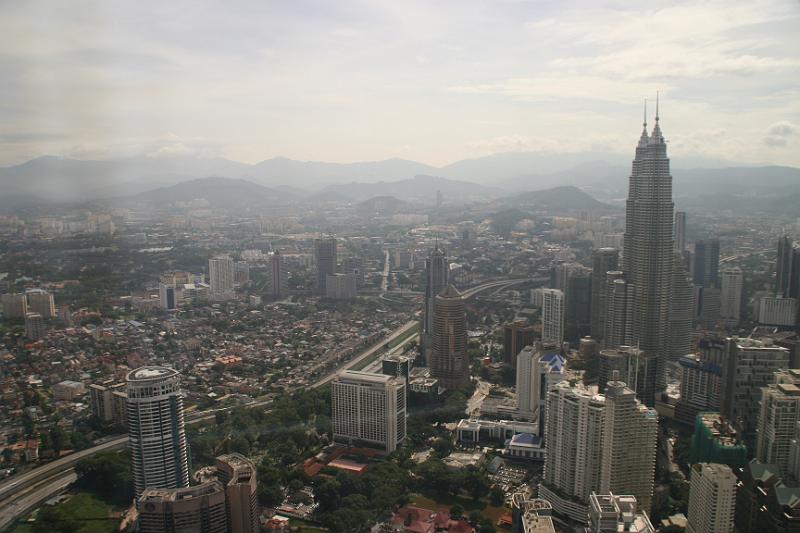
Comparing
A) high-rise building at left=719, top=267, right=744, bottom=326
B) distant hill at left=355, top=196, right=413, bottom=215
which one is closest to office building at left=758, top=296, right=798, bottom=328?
high-rise building at left=719, top=267, right=744, bottom=326

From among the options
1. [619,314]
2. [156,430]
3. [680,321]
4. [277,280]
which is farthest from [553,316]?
[156,430]

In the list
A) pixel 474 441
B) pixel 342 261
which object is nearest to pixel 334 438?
pixel 474 441

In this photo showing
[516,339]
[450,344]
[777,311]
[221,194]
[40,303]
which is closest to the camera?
[40,303]

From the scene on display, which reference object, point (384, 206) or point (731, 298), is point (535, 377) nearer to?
point (731, 298)

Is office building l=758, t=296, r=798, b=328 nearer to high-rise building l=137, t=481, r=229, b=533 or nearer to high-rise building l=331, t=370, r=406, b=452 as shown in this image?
high-rise building l=331, t=370, r=406, b=452

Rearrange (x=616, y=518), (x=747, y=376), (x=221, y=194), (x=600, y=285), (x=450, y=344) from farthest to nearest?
1. (x=221, y=194)
2. (x=600, y=285)
3. (x=450, y=344)
4. (x=747, y=376)
5. (x=616, y=518)

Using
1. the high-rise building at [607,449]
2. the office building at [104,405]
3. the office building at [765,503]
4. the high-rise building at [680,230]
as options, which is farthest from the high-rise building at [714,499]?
the high-rise building at [680,230]
